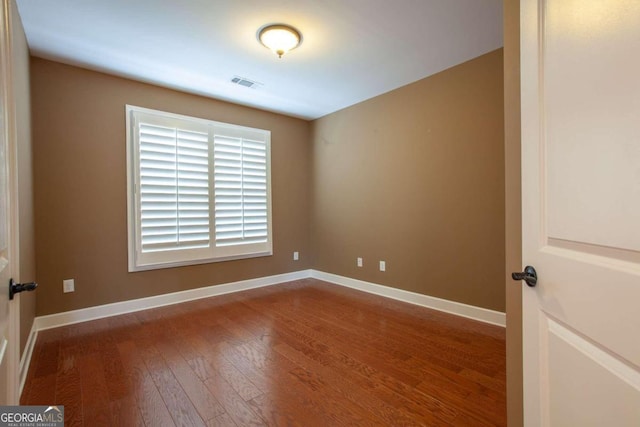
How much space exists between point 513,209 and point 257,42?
240 cm

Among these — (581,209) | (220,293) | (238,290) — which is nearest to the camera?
(581,209)

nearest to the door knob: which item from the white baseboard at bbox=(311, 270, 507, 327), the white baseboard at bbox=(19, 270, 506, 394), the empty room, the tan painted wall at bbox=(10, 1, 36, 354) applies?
the empty room

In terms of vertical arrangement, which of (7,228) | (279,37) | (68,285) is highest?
(279,37)

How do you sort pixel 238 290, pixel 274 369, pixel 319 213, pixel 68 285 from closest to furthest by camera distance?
1. pixel 274 369
2. pixel 68 285
3. pixel 238 290
4. pixel 319 213

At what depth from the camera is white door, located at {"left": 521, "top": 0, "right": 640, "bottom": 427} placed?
605 mm

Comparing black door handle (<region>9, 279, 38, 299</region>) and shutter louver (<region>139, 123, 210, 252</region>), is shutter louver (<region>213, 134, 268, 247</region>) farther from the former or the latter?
black door handle (<region>9, 279, 38, 299</region>)

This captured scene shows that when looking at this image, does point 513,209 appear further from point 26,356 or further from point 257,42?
point 26,356

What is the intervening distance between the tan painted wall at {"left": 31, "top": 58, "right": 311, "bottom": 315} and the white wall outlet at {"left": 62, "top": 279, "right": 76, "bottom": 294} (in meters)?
0.03

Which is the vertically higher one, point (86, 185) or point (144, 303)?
point (86, 185)

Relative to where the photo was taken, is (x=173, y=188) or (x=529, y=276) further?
(x=173, y=188)

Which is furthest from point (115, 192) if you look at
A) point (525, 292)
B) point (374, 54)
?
point (525, 292)

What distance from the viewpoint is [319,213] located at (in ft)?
15.2

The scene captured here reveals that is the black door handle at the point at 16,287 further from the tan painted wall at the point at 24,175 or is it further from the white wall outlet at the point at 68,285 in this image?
the white wall outlet at the point at 68,285

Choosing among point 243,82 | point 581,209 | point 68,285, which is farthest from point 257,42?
point 68,285
